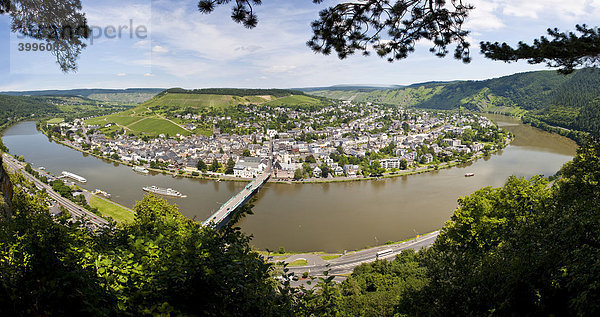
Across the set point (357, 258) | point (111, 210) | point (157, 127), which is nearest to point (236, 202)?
point (111, 210)

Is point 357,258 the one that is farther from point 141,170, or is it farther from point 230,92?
point 230,92

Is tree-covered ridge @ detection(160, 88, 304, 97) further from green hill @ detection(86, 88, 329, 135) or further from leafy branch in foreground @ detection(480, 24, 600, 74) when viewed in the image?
leafy branch in foreground @ detection(480, 24, 600, 74)

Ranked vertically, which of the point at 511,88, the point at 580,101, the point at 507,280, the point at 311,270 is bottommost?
the point at 311,270

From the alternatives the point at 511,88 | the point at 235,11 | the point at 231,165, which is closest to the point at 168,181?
the point at 231,165

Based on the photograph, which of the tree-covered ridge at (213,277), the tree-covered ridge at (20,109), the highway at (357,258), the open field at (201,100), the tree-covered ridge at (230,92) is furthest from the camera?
the tree-covered ridge at (230,92)

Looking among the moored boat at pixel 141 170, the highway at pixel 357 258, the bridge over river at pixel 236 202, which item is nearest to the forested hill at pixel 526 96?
the highway at pixel 357 258

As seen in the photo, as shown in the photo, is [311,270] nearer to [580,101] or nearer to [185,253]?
[185,253]

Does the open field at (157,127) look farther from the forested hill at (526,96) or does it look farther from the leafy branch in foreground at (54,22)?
the forested hill at (526,96)

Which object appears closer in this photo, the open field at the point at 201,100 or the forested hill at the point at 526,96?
the forested hill at the point at 526,96
